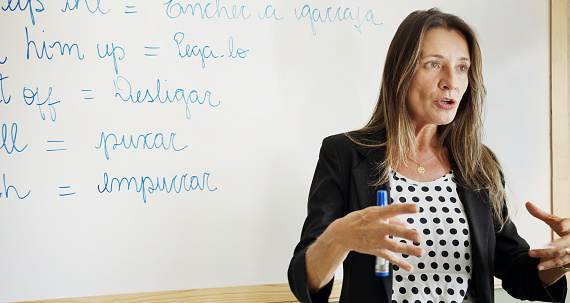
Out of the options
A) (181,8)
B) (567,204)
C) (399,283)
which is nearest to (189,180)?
(181,8)

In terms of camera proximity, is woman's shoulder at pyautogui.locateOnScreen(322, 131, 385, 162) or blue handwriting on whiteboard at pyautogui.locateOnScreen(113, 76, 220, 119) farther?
blue handwriting on whiteboard at pyautogui.locateOnScreen(113, 76, 220, 119)

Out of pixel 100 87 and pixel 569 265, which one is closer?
pixel 569 265

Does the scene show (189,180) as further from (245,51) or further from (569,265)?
(569,265)

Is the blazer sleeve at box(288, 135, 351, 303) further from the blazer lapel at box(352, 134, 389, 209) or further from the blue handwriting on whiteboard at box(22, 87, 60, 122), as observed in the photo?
the blue handwriting on whiteboard at box(22, 87, 60, 122)

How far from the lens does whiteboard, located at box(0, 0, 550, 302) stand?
4.42ft

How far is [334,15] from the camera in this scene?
1568 mm

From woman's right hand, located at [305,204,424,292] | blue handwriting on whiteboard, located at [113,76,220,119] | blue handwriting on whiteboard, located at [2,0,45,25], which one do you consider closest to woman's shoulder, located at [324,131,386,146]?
woman's right hand, located at [305,204,424,292]

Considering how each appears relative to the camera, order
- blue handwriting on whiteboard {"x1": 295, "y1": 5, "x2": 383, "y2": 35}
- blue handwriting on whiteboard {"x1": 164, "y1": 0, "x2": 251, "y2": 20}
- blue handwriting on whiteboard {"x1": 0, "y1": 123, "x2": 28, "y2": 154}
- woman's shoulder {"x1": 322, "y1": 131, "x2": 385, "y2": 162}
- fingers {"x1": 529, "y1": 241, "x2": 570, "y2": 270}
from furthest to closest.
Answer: blue handwriting on whiteboard {"x1": 295, "y1": 5, "x2": 383, "y2": 35}, blue handwriting on whiteboard {"x1": 164, "y1": 0, "x2": 251, "y2": 20}, blue handwriting on whiteboard {"x1": 0, "y1": 123, "x2": 28, "y2": 154}, woman's shoulder {"x1": 322, "y1": 131, "x2": 385, "y2": 162}, fingers {"x1": 529, "y1": 241, "x2": 570, "y2": 270}

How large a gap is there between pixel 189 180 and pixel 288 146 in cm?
28

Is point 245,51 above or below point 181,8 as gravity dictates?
below

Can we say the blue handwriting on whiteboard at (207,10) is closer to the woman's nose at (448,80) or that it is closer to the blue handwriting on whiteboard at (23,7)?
the blue handwriting on whiteboard at (23,7)

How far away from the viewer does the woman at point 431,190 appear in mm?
1061

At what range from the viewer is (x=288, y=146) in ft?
4.97

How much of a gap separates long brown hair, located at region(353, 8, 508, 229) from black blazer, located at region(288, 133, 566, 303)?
0.03m
